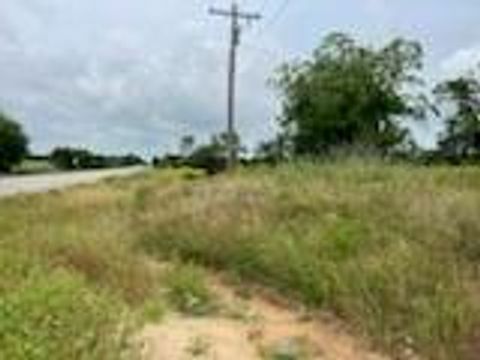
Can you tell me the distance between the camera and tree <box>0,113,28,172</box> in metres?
81.1

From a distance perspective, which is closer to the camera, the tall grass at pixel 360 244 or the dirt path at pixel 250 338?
the dirt path at pixel 250 338

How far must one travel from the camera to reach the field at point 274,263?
8.54 metres

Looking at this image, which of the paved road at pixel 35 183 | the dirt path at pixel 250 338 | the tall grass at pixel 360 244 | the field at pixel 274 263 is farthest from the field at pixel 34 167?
the dirt path at pixel 250 338

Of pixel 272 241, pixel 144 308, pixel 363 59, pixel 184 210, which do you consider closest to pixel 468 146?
pixel 363 59

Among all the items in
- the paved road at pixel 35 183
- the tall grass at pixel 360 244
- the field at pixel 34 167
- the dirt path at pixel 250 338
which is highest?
the tall grass at pixel 360 244

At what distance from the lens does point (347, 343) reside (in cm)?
1045

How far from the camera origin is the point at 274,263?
13.2m

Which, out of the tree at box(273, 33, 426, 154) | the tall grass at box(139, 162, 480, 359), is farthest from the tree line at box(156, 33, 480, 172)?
the tall grass at box(139, 162, 480, 359)

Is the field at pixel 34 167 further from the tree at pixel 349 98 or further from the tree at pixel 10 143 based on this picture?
the tree at pixel 349 98

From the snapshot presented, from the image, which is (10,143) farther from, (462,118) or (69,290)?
(69,290)

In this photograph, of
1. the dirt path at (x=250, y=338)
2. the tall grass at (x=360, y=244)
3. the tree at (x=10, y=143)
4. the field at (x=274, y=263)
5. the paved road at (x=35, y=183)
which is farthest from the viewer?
the tree at (x=10, y=143)

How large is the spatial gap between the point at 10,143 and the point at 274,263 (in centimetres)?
7179

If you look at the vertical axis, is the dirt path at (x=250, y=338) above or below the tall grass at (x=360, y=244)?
below

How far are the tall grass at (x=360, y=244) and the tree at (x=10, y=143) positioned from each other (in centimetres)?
6234
